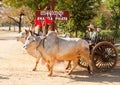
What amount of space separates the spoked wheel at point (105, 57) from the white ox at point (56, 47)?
736 mm

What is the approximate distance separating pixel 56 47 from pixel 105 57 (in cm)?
231

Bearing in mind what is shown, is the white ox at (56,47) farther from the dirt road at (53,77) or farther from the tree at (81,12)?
the tree at (81,12)

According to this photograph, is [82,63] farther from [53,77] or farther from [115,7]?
[115,7]

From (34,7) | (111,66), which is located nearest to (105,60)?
(111,66)

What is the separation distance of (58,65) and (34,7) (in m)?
8.40

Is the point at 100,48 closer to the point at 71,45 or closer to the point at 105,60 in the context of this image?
the point at 105,60

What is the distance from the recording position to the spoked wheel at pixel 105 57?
14.3 metres

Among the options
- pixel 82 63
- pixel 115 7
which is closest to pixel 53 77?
pixel 82 63

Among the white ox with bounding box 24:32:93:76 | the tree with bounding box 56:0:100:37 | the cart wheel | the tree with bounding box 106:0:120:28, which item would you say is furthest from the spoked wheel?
the tree with bounding box 106:0:120:28

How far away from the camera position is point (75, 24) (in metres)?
26.5

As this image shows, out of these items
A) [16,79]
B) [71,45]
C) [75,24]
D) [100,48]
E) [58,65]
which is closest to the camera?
[16,79]

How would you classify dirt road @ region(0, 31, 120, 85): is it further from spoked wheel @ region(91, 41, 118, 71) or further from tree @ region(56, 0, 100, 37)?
tree @ region(56, 0, 100, 37)

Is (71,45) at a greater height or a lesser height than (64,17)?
lesser

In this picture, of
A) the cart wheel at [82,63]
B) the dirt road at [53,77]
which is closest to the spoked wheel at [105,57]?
the dirt road at [53,77]
